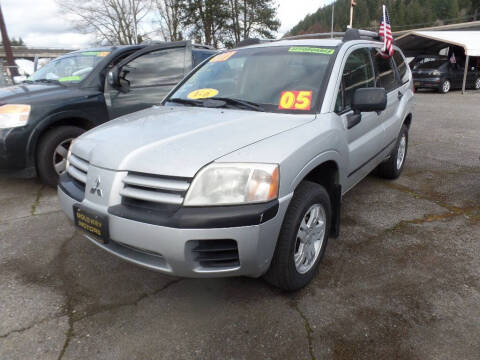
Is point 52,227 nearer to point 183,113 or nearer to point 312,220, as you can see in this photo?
point 183,113

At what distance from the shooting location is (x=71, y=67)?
4945mm

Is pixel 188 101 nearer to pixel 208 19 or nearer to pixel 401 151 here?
pixel 401 151

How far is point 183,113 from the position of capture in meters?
2.67

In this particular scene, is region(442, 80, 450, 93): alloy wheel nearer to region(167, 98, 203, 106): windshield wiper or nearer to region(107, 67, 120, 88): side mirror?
region(107, 67, 120, 88): side mirror

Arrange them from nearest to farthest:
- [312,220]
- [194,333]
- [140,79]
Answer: [194,333], [312,220], [140,79]

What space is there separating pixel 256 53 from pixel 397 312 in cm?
233

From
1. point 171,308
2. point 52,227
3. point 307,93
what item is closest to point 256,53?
point 307,93

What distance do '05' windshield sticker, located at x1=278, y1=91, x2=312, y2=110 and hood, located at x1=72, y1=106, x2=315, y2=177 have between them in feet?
0.38

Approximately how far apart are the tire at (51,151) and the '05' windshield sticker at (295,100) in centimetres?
281

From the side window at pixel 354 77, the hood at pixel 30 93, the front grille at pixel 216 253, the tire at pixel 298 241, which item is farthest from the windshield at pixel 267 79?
the hood at pixel 30 93

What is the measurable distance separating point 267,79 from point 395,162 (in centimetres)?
237

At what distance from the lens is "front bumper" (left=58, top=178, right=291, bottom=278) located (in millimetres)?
1788

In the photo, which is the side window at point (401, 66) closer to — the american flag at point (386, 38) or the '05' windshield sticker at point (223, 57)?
the american flag at point (386, 38)

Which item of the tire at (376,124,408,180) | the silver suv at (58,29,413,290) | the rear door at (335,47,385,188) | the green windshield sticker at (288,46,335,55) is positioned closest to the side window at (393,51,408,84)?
the tire at (376,124,408,180)
